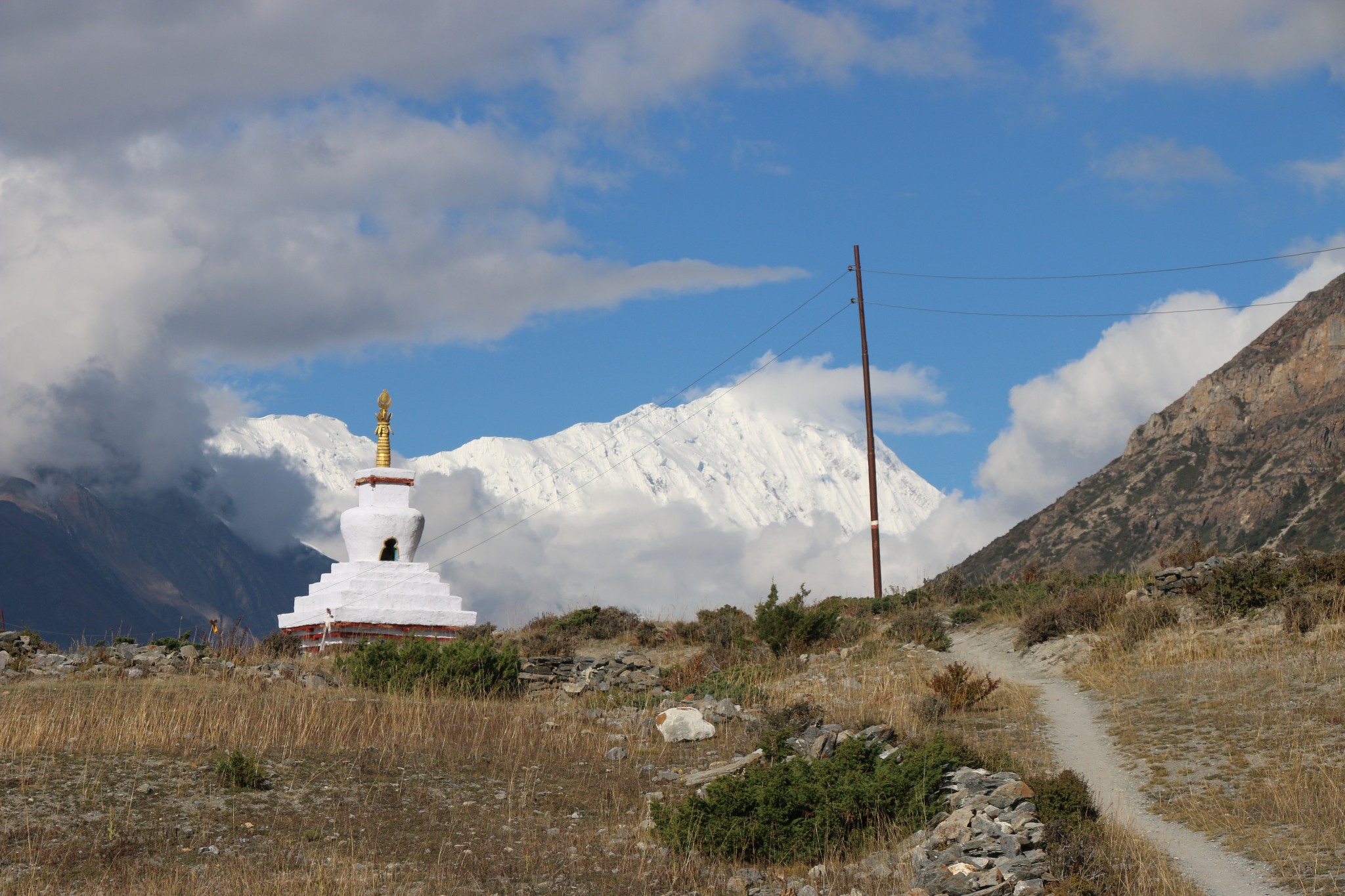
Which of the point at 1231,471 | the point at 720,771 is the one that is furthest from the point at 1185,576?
the point at 1231,471

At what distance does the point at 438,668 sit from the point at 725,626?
9.11 meters

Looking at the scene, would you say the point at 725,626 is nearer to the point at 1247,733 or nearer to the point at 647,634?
the point at 647,634

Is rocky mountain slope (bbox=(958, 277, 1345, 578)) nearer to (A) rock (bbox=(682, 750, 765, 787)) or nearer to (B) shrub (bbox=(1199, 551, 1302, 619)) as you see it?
(B) shrub (bbox=(1199, 551, 1302, 619))

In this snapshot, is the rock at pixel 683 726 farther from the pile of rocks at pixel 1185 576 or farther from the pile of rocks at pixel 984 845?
the pile of rocks at pixel 1185 576

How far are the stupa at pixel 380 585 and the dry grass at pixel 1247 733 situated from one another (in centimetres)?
1656

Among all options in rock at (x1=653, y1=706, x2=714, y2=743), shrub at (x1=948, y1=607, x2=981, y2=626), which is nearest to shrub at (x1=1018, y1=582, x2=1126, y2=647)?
shrub at (x1=948, y1=607, x2=981, y2=626)

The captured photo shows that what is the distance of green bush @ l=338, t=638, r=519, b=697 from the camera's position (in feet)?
62.3

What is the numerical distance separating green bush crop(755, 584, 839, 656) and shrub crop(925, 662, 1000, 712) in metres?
6.17

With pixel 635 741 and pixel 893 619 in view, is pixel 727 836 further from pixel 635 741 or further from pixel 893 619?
pixel 893 619

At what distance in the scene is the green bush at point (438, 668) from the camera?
19.0 metres

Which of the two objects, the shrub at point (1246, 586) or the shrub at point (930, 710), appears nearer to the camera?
the shrub at point (930, 710)

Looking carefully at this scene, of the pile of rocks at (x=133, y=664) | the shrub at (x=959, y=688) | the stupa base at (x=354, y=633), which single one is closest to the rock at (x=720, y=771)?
the shrub at (x=959, y=688)

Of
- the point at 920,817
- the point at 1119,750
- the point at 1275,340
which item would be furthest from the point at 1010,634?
the point at 1275,340

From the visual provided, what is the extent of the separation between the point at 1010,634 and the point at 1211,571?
4262mm
